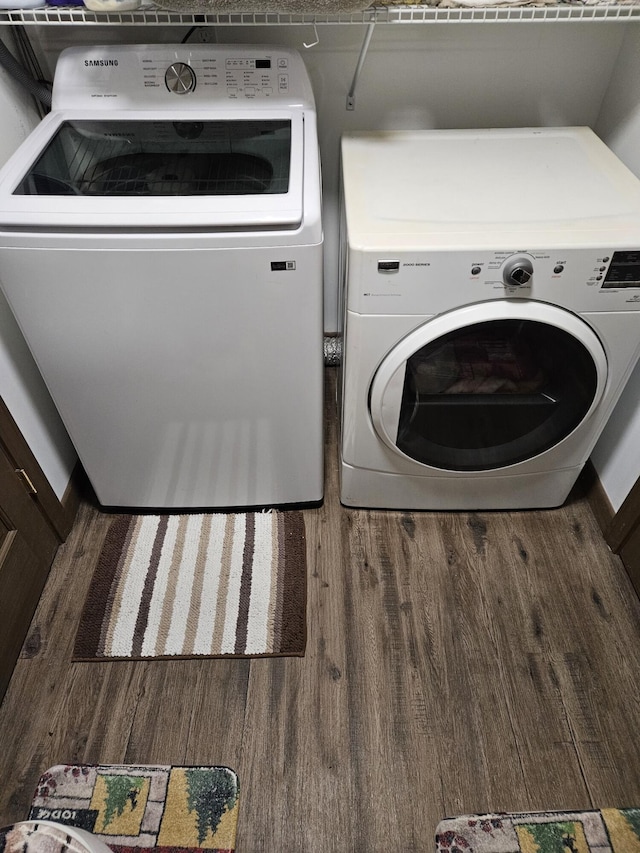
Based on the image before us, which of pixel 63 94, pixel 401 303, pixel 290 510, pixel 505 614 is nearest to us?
pixel 401 303

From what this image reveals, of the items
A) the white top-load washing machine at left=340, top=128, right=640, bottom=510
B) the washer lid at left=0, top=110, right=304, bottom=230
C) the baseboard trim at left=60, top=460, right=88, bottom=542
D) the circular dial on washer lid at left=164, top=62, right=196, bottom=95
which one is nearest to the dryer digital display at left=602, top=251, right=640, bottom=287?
the white top-load washing machine at left=340, top=128, right=640, bottom=510

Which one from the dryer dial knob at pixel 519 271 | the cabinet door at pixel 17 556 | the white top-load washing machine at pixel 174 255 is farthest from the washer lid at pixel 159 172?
the cabinet door at pixel 17 556

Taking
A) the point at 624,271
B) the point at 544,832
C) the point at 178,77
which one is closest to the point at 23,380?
the point at 178,77

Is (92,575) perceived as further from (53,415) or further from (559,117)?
(559,117)

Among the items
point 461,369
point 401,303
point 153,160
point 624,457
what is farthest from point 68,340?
point 624,457

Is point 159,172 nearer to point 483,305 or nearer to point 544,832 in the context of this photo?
point 483,305

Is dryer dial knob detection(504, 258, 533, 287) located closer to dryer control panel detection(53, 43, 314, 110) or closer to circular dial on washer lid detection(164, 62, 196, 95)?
dryer control panel detection(53, 43, 314, 110)

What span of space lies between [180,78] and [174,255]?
1.71 feet

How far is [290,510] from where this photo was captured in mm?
1673

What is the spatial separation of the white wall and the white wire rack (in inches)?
7.1

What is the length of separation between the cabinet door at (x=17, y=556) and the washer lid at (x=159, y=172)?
1.71 feet

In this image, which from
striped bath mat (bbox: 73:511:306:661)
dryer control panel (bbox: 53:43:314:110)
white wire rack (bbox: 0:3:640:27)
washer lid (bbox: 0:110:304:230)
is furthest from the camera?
striped bath mat (bbox: 73:511:306:661)

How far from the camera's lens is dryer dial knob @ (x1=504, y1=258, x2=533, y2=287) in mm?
1090

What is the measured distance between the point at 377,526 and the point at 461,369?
1.78 ft
